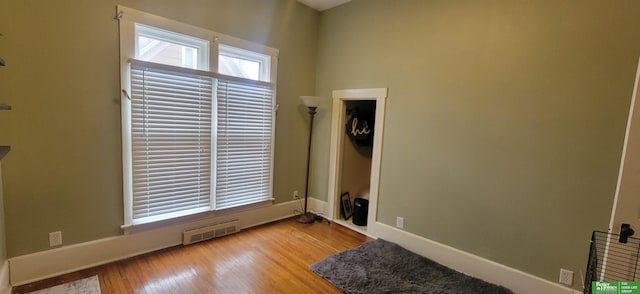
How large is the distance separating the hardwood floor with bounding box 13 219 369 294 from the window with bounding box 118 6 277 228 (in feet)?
1.35

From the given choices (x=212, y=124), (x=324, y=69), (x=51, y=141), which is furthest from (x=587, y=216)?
(x=51, y=141)

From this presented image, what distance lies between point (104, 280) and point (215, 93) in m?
1.96

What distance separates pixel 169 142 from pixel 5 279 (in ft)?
4.90

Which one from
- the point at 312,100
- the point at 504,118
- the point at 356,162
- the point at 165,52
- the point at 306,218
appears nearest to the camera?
the point at 504,118

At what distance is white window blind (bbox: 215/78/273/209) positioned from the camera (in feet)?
10.5

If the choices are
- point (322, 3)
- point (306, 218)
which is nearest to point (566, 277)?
point (306, 218)

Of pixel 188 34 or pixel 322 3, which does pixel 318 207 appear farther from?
pixel 322 3

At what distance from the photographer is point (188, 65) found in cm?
296

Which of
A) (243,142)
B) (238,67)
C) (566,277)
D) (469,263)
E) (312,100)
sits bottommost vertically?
(469,263)

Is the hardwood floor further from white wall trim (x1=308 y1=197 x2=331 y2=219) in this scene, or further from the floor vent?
white wall trim (x1=308 y1=197 x2=331 y2=219)

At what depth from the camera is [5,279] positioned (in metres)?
2.03

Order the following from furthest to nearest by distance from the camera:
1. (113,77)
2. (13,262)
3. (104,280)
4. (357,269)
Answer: (357,269) < (113,77) < (104,280) < (13,262)

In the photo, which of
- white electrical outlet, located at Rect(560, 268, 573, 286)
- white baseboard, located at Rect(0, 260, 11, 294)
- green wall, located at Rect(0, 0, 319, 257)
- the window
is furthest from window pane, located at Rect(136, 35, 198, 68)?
white electrical outlet, located at Rect(560, 268, 573, 286)

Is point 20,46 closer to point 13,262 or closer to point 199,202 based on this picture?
point 13,262
